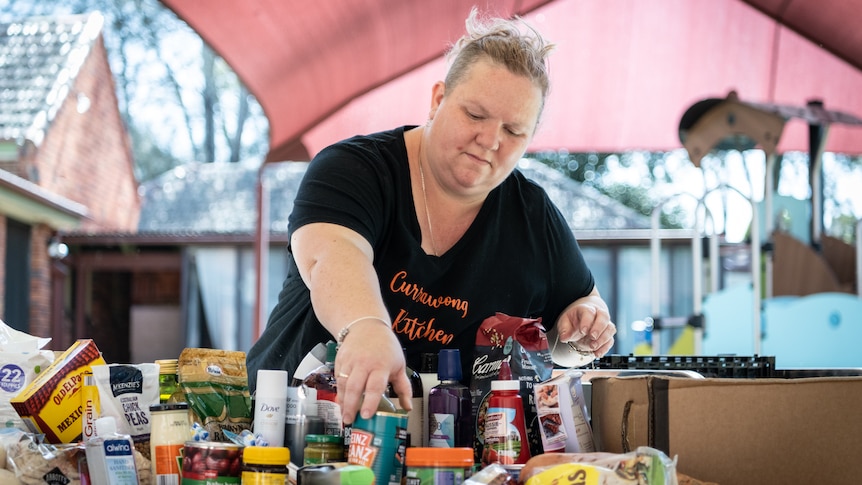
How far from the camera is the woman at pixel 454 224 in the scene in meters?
1.70

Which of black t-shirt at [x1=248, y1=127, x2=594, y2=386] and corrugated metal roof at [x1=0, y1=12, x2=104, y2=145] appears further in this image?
corrugated metal roof at [x1=0, y1=12, x2=104, y2=145]

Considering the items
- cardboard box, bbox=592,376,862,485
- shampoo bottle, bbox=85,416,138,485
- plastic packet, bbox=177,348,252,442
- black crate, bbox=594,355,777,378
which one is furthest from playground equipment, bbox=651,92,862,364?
shampoo bottle, bbox=85,416,138,485

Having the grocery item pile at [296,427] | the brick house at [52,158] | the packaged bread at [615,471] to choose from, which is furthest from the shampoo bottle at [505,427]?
the brick house at [52,158]

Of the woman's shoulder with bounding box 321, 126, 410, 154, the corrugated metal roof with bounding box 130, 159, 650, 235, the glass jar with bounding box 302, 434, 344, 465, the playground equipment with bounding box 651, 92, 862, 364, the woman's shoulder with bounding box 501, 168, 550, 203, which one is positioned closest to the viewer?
the glass jar with bounding box 302, 434, 344, 465

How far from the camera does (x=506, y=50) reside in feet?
5.65

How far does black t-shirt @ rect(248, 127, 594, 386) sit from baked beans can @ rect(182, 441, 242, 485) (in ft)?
1.65

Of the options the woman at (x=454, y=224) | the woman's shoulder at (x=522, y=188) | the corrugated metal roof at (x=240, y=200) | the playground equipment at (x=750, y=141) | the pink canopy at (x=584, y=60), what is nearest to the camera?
the woman at (x=454, y=224)

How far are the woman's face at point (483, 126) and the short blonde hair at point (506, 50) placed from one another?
0.01m

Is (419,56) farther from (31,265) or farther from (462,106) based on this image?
(31,265)

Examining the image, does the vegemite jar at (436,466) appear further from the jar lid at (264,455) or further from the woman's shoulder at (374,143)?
the woman's shoulder at (374,143)

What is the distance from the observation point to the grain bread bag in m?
1.43

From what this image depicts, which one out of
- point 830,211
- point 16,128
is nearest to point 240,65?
point 16,128

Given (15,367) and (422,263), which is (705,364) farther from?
(15,367)

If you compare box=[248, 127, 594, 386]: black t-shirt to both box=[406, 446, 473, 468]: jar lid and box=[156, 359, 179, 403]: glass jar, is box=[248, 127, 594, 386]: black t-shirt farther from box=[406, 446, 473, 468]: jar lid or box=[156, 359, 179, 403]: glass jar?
box=[406, 446, 473, 468]: jar lid
